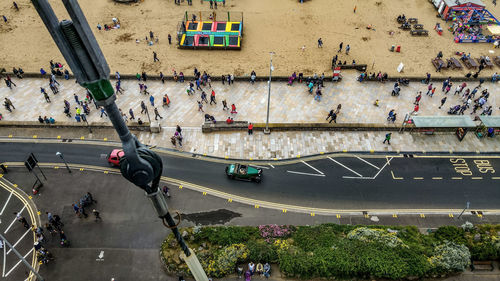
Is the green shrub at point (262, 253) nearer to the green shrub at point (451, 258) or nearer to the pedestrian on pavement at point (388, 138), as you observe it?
the green shrub at point (451, 258)

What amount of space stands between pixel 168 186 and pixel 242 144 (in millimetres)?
8360

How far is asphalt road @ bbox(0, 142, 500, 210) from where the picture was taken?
28.6 metres

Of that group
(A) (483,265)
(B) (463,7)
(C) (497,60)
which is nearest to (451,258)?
(A) (483,265)

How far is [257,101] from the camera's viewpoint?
37.9m

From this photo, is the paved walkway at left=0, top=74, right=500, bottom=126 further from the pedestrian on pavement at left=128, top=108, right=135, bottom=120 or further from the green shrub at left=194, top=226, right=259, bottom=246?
the green shrub at left=194, top=226, right=259, bottom=246

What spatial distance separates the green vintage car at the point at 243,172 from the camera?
95.9 feet

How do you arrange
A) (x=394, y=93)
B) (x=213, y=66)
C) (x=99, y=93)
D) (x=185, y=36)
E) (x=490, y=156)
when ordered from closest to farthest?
(x=99, y=93) → (x=490, y=156) → (x=394, y=93) → (x=213, y=66) → (x=185, y=36)

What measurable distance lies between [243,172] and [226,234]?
6.35 meters

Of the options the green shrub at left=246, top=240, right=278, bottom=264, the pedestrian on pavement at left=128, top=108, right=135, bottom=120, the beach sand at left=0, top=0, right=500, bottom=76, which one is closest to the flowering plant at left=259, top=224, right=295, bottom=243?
the green shrub at left=246, top=240, right=278, bottom=264

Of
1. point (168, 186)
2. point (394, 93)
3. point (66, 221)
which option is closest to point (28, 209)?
point (66, 221)

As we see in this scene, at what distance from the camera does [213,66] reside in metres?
44.2

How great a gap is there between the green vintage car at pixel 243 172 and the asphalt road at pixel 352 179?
0.56 meters

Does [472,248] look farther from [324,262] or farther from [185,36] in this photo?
[185,36]

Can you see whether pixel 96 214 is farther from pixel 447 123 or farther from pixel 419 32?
pixel 419 32
